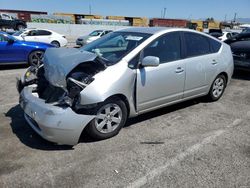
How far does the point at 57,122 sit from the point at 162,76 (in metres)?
1.87

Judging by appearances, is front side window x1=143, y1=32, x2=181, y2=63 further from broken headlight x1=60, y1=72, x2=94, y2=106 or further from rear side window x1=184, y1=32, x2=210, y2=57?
broken headlight x1=60, y1=72, x2=94, y2=106

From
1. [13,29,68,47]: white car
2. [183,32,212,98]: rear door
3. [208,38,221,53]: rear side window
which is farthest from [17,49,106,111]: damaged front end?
[13,29,68,47]: white car

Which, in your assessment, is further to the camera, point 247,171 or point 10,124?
point 10,124

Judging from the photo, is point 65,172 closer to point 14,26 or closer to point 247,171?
point 247,171

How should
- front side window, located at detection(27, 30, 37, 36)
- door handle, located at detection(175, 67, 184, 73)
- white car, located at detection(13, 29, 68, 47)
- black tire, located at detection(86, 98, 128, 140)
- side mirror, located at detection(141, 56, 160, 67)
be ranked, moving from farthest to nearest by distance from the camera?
front side window, located at detection(27, 30, 37, 36), white car, located at detection(13, 29, 68, 47), door handle, located at detection(175, 67, 184, 73), side mirror, located at detection(141, 56, 160, 67), black tire, located at detection(86, 98, 128, 140)

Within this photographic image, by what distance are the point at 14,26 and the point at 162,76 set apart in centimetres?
2814

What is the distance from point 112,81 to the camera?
3717mm

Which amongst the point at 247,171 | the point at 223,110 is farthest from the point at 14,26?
the point at 247,171

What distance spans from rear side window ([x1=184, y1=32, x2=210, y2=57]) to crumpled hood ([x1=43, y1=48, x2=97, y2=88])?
1930 mm

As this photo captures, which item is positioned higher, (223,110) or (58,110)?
(58,110)

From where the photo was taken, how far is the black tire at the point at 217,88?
222 inches

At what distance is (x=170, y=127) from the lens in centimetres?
447

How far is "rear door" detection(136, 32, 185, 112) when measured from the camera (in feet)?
13.6

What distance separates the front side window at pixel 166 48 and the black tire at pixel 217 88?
4.70 feet
